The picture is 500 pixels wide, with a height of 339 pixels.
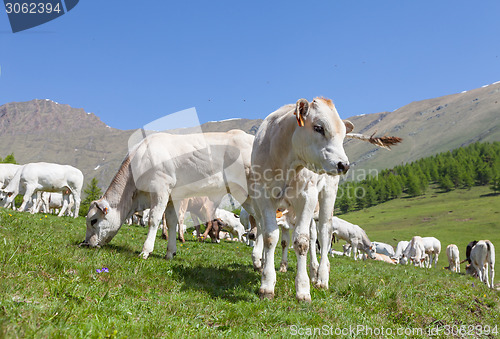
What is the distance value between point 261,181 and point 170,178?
Result: 12.7 feet

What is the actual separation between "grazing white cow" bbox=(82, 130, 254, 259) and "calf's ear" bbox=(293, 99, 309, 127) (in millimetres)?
3524

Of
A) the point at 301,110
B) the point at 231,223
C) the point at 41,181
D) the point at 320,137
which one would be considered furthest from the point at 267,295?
the point at 231,223

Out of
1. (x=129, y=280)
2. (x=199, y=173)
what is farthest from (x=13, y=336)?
(x=199, y=173)

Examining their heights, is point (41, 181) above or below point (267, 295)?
above

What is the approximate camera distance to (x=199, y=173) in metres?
9.43

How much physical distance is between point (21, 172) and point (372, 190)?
148m

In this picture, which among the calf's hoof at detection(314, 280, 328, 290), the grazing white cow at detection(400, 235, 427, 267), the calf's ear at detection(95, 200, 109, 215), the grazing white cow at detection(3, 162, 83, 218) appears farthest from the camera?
the grazing white cow at detection(400, 235, 427, 267)

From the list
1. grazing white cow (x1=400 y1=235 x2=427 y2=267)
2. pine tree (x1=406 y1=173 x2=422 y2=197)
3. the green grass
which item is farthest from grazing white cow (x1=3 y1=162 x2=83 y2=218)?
pine tree (x1=406 y1=173 x2=422 y2=197)

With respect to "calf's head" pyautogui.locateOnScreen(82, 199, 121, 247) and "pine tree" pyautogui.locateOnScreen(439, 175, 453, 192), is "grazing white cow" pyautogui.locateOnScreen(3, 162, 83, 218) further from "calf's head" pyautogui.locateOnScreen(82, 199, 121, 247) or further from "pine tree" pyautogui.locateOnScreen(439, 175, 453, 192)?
"pine tree" pyautogui.locateOnScreen(439, 175, 453, 192)

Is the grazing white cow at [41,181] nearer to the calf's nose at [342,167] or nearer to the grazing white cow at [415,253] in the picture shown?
the calf's nose at [342,167]

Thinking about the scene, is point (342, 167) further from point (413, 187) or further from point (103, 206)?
point (413, 187)

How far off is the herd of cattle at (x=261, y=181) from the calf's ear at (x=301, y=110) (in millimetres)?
16

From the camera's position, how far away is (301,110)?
18.4 ft

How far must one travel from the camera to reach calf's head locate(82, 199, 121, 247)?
919 cm
